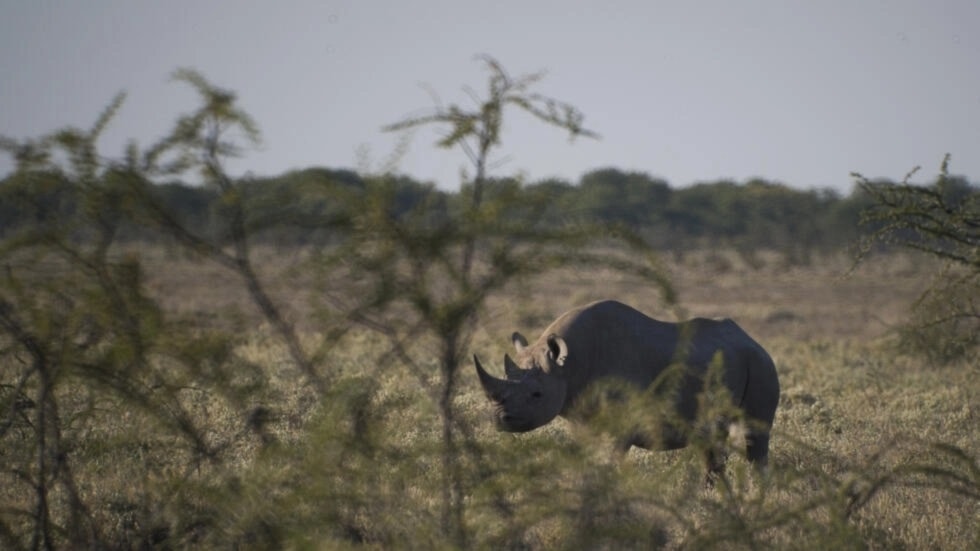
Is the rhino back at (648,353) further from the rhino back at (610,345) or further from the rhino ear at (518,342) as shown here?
the rhino ear at (518,342)

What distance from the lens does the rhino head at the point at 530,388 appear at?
22.3ft

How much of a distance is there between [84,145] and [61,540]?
7.15 ft

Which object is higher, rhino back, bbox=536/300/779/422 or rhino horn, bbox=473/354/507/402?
rhino back, bbox=536/300/779/422

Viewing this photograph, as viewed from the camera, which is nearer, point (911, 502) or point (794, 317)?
point (911, 502)

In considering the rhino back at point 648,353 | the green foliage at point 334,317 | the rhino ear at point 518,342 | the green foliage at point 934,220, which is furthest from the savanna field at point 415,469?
the green foliage at point 934,220

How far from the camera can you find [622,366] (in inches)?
295

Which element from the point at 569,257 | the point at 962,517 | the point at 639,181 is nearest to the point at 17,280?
the point at 569,257

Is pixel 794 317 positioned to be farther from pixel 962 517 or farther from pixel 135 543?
pixel 135 543

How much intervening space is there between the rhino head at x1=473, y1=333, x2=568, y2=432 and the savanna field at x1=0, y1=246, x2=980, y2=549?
27cm

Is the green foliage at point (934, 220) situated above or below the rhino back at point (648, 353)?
above

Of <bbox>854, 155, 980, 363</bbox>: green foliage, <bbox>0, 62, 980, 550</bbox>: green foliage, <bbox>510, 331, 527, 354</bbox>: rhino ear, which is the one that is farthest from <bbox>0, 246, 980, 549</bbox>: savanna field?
<bbox>854, 155, 980, 363</bbox>: green foliage

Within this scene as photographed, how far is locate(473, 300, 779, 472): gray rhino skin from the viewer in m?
6.88

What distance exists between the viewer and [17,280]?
480 centimetres

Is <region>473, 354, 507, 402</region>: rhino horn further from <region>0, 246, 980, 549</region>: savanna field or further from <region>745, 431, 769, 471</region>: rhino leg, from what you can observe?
<region>745, 431, 769, 471</region>: rhino leg
